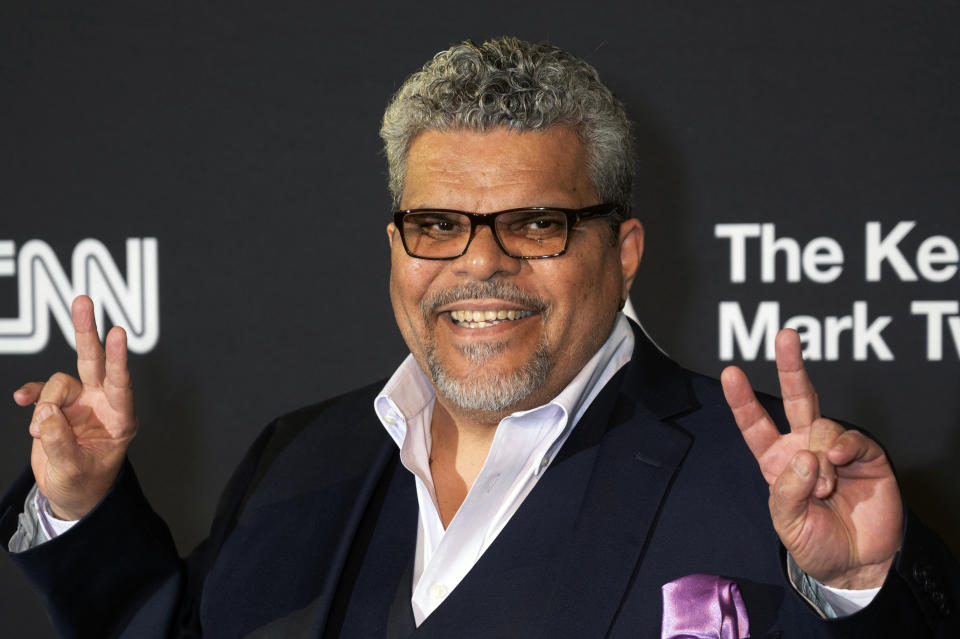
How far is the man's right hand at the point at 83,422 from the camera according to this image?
1.59 meters

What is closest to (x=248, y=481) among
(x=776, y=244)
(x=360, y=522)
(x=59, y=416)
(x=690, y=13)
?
(x=360, y=522)

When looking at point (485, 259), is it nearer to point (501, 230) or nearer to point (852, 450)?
point (501, 230)

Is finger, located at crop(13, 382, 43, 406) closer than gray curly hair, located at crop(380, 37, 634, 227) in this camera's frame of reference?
Yes

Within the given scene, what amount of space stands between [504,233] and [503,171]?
103mm

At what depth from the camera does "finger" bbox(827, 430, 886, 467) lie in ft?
4.00

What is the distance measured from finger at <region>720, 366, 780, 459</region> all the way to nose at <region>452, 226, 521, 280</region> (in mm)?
482

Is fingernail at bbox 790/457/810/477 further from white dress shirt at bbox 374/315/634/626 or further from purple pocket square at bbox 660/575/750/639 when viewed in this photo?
white dress shirt at bbox 374/315/634/626

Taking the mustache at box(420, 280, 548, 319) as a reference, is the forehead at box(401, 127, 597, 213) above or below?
above

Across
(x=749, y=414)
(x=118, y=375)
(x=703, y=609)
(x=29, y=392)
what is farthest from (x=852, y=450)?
(x=29, y=392)

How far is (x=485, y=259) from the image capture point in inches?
65.7

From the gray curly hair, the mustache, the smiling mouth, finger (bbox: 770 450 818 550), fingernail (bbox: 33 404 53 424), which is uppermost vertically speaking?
the gray curly hair

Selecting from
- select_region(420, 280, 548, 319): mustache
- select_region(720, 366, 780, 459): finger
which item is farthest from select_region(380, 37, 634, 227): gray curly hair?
select_region(720, 366, 780, 459): finger

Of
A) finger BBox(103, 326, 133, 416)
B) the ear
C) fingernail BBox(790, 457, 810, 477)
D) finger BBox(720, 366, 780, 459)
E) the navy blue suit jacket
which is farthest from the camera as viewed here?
the ear

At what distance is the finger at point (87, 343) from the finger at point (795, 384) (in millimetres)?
1009
